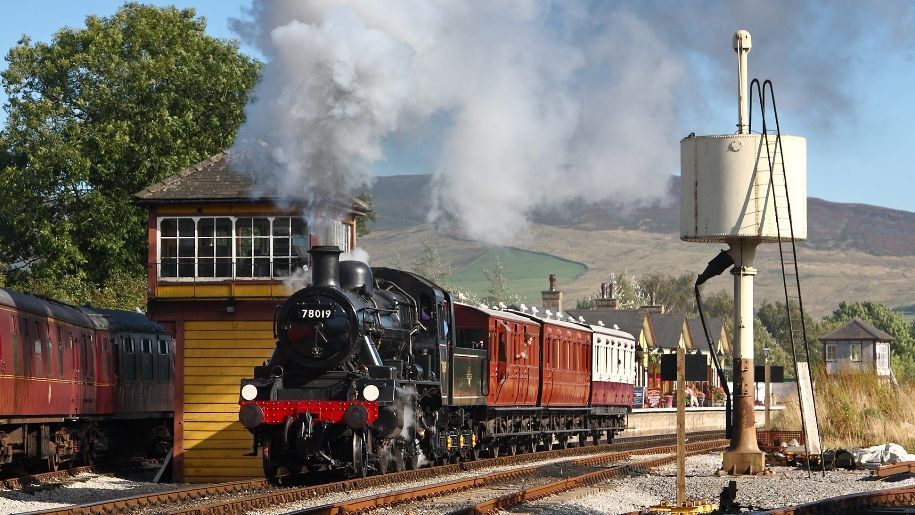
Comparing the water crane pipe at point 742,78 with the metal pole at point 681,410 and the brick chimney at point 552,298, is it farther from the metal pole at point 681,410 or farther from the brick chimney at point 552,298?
the brick chimney at point 552,298

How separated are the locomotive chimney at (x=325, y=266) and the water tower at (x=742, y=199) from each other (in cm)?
611

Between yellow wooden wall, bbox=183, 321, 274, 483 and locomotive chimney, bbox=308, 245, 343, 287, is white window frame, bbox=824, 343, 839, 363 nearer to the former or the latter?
yellow wooden wall, bbox=183, 321, 274, 483

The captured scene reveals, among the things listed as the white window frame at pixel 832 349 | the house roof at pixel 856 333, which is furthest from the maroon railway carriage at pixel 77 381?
the white window frame at pixel 832 349

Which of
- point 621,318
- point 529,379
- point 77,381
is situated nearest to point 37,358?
point 77,381

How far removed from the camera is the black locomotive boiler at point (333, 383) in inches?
817

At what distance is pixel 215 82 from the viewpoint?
5541 cm

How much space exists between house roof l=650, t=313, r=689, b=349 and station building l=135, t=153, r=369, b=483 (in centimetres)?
6508

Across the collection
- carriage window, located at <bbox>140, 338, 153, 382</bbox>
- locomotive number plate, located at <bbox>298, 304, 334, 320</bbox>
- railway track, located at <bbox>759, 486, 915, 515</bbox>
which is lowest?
railway track, located at <bbox>759, 486, 915, 515</bbox>

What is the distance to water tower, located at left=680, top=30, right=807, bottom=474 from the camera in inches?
921

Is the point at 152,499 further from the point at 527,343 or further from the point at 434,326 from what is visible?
the point at 527,343

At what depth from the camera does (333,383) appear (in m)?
21.3

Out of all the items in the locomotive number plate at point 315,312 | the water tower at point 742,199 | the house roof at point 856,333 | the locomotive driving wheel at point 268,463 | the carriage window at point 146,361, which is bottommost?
the locomotive driving wheel at point 268,463

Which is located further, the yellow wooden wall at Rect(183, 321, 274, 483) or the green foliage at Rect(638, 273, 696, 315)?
the green foliage at Rect(638, 273, 696, 315)

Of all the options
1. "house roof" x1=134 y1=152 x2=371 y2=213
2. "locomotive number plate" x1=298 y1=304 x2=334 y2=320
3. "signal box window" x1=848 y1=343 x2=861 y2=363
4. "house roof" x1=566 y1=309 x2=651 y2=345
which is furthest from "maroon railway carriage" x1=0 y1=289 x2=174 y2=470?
"signal box window" x1=848 y1=343 x2=861 y2=363
